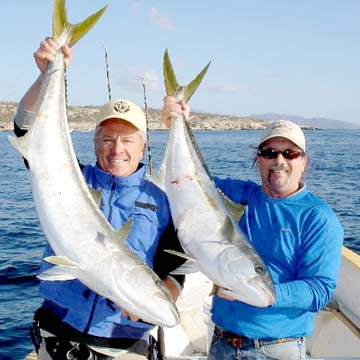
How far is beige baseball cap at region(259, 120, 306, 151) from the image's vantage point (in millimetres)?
3584

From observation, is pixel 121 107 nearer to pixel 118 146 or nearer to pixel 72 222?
pixel 118 146

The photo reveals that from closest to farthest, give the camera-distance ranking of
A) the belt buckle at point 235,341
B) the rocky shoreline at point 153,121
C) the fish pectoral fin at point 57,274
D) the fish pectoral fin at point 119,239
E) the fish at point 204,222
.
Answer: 1. the fish pectoral fin at point 57,274
2. the fish pectoral fin at point 119,239
3. the fish at point 204,222
4. the belt buckle at point 235,341
5. the rocky shoreline at point 153,121

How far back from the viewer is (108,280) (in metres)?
2.91

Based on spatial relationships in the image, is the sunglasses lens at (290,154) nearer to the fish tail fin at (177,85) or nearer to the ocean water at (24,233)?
the ocean water at (24,233)

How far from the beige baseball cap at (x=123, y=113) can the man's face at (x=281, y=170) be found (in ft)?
2.81

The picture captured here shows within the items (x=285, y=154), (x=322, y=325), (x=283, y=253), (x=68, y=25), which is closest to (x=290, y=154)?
(x=285, y=154)

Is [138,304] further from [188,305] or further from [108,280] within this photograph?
[188,305]

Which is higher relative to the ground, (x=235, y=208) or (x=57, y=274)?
(x=235, y=208)

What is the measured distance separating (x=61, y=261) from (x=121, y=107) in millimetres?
1103

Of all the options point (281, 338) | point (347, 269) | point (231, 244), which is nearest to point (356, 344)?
point (347, 269)

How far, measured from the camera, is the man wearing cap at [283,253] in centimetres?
333

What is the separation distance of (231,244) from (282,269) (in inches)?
17.3

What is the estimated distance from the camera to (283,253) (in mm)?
3430

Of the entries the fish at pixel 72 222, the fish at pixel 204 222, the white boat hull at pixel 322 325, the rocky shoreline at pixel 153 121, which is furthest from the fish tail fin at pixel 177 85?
the rocky shoreline at pixel 153 121
